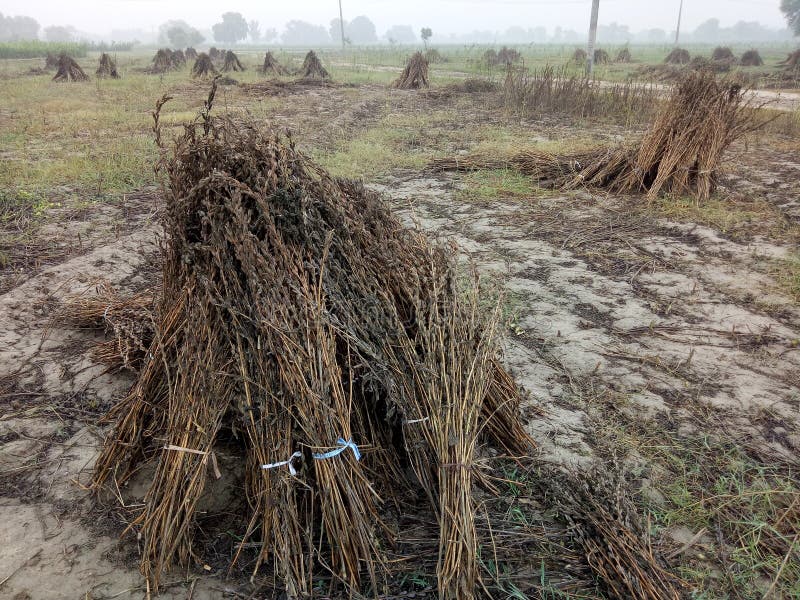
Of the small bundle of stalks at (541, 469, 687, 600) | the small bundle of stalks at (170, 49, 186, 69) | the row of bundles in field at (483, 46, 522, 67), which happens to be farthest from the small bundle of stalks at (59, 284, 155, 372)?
the row of bundles in field at (483, 46, 522, 67)

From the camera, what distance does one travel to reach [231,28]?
140500 mm

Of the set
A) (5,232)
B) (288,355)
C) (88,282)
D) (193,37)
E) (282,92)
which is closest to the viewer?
(288,355)

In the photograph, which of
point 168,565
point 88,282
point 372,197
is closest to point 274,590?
point 168,565

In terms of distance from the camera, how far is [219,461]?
7.95 feet

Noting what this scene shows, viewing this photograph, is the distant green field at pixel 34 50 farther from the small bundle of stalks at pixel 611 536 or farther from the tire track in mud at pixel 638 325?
the small bundle of stalks at pixel 611 536

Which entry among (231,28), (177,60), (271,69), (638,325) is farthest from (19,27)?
(638,325)

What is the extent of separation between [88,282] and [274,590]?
134 inches

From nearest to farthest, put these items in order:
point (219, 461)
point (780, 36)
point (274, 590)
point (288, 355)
Result: point (274, 590) → point (288, 355) → point (219, 461) → point (780, 36)

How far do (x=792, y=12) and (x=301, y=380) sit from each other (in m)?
105

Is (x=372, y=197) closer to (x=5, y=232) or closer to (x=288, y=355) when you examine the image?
(x=288, y=355)

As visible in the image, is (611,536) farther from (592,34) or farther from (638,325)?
(592,34)

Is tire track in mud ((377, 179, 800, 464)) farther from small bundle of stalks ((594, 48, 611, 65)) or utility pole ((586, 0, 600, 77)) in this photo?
small bundle of stalks ((594, 48, 611, 65))

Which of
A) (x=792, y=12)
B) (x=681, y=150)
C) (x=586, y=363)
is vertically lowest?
(x=586, y=363)

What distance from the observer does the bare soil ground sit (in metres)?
2.16
